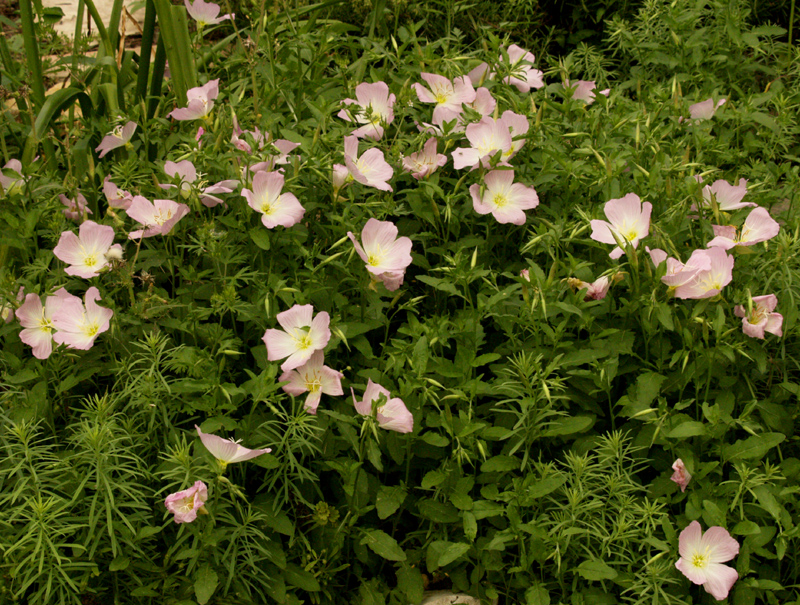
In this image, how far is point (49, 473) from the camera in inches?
65.0

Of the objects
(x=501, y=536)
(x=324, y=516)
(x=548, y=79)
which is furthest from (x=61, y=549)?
(x=548, y=79)

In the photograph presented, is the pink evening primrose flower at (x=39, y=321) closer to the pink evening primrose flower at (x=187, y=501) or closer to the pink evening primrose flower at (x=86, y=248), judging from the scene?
the pink evening primrose flower at (x=86, y=248)

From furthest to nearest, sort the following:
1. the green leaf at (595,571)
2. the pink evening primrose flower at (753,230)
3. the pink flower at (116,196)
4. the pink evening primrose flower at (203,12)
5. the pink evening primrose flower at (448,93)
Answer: the pink evening primrose flower at (203,12) → the pink evening primrose flower at (448,93) → the pink flower at (116,196) → the pink evening primrose flower at (753,230) → the green leaf at (595,571)

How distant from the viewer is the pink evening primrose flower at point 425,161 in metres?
2.21

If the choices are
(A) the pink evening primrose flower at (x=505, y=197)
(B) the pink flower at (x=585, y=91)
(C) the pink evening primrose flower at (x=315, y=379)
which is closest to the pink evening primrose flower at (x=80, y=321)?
(C) the pink evening primrose flower at (x=315, y=379)

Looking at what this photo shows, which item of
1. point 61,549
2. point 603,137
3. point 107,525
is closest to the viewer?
point 107,525

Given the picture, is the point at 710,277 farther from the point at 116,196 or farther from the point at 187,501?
the point at 116,196

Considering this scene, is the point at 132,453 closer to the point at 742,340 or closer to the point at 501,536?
the point at 501,536

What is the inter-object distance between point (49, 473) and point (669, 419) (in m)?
1.36

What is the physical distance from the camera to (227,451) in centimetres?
157

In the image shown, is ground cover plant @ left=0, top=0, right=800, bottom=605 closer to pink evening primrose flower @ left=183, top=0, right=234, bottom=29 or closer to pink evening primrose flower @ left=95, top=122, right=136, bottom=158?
pink evening primrose flower @ left=95, top=122, right=136, bottom=158

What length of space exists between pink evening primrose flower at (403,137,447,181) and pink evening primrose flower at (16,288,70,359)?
0.95 meters

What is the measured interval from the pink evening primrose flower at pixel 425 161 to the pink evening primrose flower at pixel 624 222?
0.50 m

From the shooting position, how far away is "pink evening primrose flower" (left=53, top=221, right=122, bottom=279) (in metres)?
1.94
